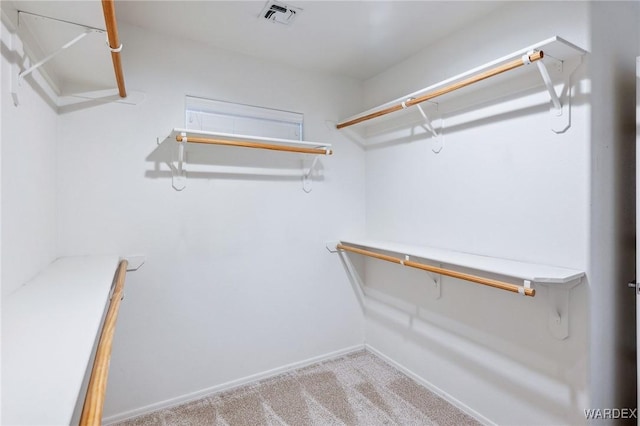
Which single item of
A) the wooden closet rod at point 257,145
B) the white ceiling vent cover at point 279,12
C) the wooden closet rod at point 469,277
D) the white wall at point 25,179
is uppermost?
the white ceiling vent cover at point 279,12

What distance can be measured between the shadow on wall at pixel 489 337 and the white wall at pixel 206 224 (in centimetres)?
52

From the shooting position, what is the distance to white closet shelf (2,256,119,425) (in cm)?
55

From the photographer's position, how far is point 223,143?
2.06 m

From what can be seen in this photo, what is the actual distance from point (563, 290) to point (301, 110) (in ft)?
6.73

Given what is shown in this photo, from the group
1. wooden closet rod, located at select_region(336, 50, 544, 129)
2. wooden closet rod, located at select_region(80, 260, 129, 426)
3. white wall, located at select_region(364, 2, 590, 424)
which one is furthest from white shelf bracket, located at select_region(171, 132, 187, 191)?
white wall, located at select_region(364, 2, 590, 424)

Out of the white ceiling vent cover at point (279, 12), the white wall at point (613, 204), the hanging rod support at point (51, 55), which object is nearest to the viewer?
the hanging rod support at point (51, 55)

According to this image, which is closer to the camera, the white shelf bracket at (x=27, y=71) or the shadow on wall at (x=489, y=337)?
the white shelf bracket at (x=27, y=71)

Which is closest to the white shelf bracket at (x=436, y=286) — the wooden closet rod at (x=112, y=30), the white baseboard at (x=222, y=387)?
the white baseboard at (x=222, y=387)

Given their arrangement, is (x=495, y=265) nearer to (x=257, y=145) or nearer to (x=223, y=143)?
(x=257, y=145)

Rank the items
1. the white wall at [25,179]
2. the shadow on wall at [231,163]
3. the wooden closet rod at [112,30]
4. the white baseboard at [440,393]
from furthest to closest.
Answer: the shadow on wall at [231,163], the white baseboard at [440,393], the white wall at [25,179], the wooden closet rod at [112,30]

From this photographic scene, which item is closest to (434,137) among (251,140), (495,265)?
(495,265)

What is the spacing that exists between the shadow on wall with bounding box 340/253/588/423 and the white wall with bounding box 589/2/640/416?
12 centimetres

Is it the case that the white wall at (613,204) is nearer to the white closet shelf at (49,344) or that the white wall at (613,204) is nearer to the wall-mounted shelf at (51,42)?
the white closet shelf at (49,344)

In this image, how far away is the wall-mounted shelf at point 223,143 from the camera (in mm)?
1987
